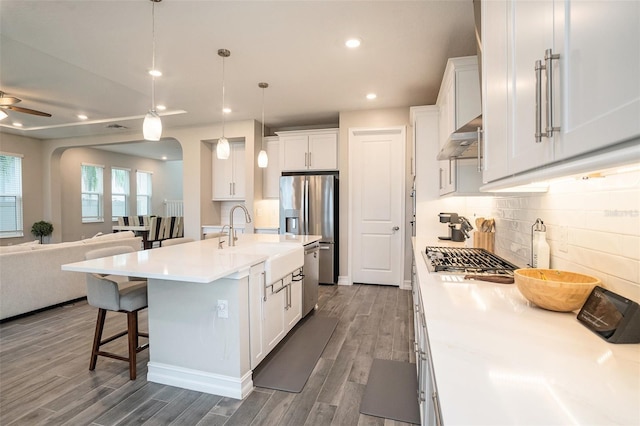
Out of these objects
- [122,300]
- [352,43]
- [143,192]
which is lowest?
[122,300]

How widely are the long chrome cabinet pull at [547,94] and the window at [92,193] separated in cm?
973

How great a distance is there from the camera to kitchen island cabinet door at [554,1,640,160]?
48 cm

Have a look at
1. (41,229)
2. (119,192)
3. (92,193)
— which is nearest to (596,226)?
(41,229)

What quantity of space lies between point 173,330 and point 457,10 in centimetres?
325

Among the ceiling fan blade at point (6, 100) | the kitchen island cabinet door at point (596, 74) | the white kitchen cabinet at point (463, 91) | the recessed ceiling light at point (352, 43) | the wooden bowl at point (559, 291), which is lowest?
the wooden bowl at point (559, 291)

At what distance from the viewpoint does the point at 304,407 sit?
6.42 feet

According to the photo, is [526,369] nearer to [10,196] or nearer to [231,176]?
[231,176]

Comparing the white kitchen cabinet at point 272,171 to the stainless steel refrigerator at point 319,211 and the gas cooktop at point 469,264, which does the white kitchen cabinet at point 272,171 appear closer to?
the stainless steel refrigerator at point 319,211

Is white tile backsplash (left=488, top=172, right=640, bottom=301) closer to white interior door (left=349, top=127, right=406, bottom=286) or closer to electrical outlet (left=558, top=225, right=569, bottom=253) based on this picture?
electrical outlet (left=558, top=225, right=569, bottom=253)

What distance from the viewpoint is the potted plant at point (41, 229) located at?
6711 millimetres

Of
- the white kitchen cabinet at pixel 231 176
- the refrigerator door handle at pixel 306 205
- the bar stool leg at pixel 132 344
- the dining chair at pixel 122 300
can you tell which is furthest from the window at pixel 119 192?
the bar stool leg at pixel 132 344

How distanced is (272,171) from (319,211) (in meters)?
1.35

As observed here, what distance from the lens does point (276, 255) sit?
248 centimetres

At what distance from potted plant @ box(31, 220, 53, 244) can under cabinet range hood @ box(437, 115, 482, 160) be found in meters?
8.38
